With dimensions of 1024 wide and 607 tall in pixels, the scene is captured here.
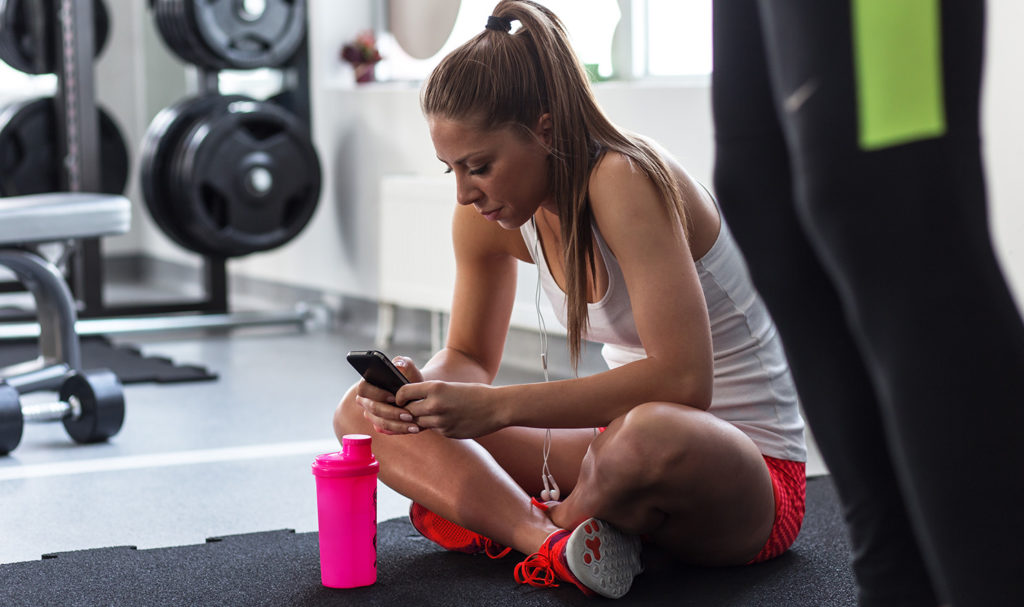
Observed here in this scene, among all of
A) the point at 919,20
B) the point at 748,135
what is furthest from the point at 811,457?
the point at 919,20

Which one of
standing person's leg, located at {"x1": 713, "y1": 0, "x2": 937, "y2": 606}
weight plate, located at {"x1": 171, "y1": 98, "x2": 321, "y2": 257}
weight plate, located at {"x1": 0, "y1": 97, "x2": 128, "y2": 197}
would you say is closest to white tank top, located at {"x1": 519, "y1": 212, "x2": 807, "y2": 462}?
standing person's leg, located at {"x1": 713, "y1": 0, "x2": 937, "y2": 606}

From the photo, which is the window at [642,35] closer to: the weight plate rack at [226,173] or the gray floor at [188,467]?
the gray floor at [188,467]

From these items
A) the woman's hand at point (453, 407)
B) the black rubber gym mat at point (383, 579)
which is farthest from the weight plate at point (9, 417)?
the woman's hand at point (453, 407)

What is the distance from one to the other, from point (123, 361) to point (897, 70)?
340cm

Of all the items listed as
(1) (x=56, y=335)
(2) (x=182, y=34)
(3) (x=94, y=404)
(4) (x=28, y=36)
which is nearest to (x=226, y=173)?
(2) (x=182, y=34)

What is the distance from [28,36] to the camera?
13.8 feet

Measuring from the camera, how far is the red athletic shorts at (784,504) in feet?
5.23

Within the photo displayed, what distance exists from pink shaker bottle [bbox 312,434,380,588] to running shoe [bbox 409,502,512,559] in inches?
6.3

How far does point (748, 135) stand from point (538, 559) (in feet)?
2.78

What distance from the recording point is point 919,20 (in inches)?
23.1

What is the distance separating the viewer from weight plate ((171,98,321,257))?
4.00 meters

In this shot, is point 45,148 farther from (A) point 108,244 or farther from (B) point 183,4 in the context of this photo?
(A) point 108,244

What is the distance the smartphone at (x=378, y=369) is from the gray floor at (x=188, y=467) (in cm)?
56

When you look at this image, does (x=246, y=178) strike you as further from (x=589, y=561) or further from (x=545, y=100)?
(x=589, y=561)
